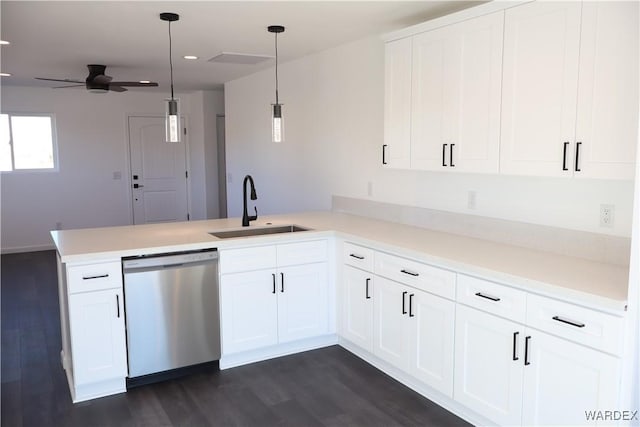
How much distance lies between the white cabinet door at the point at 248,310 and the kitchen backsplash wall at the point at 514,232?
1159 millimetres

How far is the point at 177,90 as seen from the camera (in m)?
7.91

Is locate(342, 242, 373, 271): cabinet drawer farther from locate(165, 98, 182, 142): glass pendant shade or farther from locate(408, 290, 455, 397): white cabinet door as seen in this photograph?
locate(165, 98, 182, 142): glass pendant shade

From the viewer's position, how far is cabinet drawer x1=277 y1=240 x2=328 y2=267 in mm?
3504

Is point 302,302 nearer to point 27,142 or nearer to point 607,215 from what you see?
point 607,215

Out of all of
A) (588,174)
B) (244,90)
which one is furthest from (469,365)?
(244,90)

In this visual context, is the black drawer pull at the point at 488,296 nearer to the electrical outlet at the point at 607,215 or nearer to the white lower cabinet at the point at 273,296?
the electrical outlet at the point at 607,215

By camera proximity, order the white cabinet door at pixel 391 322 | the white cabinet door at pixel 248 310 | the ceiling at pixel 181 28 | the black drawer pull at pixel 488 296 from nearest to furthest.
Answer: the black drawer pull at pixel 488 296, the white cabinet door at pixel 391 322, the ceiling at pixel 181 28, the white cabinet door at pixel 248 310

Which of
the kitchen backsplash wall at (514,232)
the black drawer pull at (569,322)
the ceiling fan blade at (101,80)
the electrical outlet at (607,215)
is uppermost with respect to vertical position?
the ceiling fan blade at (101,80)

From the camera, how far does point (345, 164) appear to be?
4637 mm

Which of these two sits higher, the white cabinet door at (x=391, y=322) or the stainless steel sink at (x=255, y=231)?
the stainless steel sink at (x=255, y=231)

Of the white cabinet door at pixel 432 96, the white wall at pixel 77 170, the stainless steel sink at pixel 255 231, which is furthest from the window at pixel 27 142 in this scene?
the white cabinet door at pixel 432 96

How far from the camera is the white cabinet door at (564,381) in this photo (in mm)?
1982

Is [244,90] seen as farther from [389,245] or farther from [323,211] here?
[389,245]

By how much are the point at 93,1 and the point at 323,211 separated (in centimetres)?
259
